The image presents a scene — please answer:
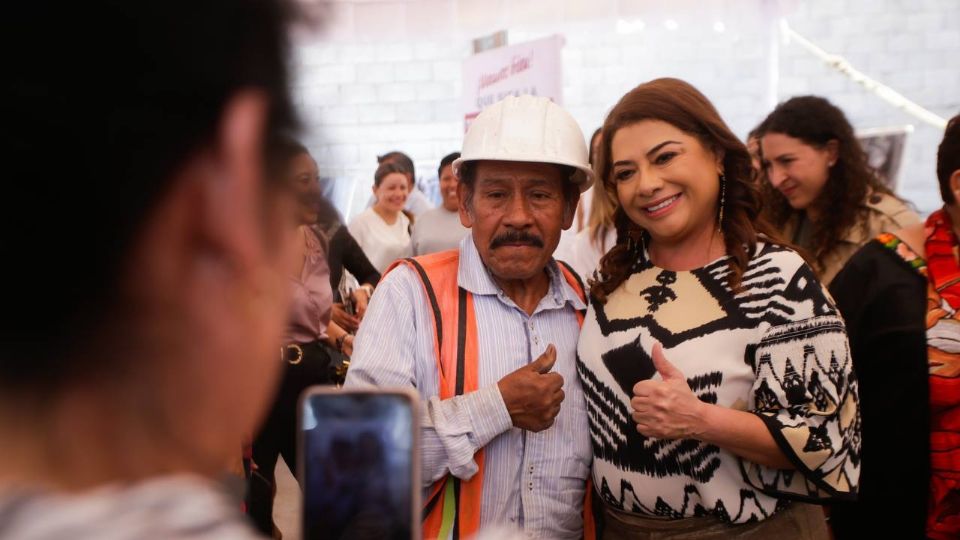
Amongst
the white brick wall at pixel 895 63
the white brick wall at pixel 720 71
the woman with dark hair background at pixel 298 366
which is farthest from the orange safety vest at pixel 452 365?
the white brick wall at pixel 895 63

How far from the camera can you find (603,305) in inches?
73.9

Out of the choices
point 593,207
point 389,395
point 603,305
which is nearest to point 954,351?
point 603,305

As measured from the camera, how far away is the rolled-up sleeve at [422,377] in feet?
5.64

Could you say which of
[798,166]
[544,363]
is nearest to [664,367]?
[544,363]

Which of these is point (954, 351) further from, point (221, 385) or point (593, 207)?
point (221, 385)

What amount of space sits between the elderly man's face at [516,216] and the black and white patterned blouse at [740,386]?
285 mm


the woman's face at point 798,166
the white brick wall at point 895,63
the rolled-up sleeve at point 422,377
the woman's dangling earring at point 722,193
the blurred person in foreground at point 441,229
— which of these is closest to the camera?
the rolled-up sleeve at point 422,377

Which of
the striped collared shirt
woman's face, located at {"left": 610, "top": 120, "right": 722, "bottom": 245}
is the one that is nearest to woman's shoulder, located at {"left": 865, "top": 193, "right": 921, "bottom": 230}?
woman's face, located at {"left": 610, "top": 120, "right": 722, "bottom": 245}

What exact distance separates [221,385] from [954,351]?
2.03 metres

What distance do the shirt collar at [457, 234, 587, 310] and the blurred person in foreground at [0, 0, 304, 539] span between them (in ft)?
5.00

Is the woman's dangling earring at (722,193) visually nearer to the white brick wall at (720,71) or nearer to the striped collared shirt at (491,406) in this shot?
the striped collared shirt at (491,406)

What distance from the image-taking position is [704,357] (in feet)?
5.49

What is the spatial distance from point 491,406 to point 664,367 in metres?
0.35

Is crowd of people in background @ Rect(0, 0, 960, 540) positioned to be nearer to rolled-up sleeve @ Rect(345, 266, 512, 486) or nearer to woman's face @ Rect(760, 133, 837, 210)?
rolled-up sleeve @ Rect(345, 266, 512, 486)
